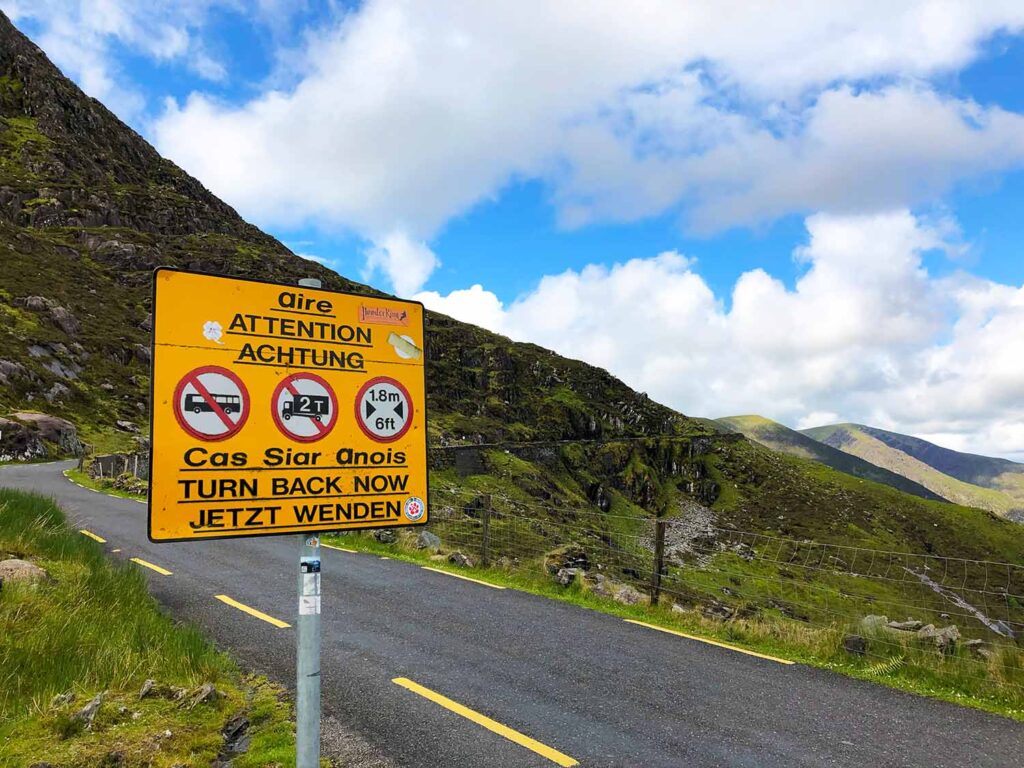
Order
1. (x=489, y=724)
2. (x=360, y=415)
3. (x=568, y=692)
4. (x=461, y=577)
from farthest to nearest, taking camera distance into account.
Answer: (x=461, y=577)
(x=568, y=692)
(x=489, y=724)
(x=360, y=415)

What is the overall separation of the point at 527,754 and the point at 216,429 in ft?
13.0

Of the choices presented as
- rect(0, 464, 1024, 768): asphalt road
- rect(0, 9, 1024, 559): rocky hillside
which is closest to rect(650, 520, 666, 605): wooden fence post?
rect(0, 464, 1024, 768): asphalt road

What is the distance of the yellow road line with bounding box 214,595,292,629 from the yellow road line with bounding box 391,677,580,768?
287 centimetres

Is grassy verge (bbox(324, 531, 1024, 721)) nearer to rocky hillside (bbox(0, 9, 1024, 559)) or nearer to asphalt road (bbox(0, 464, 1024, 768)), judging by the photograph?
asphalt road (bbox(0, 464, 1024, 768))

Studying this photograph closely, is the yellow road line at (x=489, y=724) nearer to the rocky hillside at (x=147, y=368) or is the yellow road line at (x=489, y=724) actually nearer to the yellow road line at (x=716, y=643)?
the yellow road line at (x=716, y=643)

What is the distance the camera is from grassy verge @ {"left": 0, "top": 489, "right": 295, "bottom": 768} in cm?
470

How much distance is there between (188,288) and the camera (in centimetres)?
312

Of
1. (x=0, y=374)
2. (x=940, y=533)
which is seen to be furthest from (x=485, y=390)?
(x=940, y=533)

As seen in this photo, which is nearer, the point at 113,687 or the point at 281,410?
the point at 281,410

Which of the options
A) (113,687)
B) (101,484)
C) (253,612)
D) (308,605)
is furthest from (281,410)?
(101,484)

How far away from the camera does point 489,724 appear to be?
5770 mm

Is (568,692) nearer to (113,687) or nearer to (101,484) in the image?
(113,687)

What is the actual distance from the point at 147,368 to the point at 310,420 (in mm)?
109839

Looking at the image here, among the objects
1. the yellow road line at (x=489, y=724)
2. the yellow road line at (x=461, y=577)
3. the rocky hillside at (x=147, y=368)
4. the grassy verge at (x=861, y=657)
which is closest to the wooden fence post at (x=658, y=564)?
the grassy verge at (x=861, y=657)
